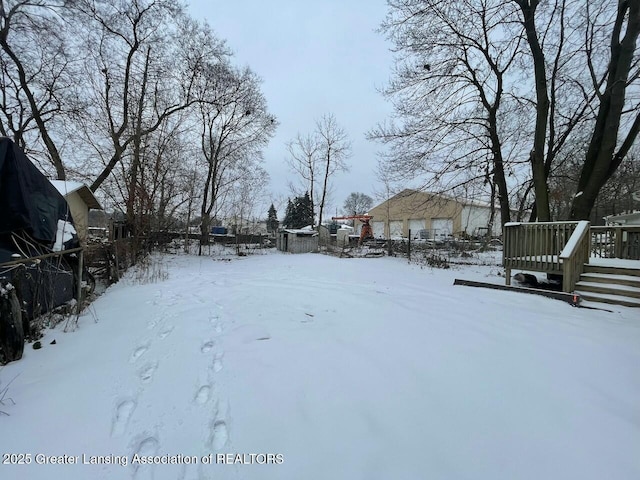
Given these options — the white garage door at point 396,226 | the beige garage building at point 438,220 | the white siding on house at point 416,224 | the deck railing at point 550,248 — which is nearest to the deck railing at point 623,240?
the deck railing at point 550,248

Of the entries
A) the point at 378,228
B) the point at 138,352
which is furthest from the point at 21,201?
the point at 378,228

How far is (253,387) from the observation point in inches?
90.0

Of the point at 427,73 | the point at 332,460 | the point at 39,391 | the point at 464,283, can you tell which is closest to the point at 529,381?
the point at 332,460

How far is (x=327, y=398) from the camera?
7.16 ft

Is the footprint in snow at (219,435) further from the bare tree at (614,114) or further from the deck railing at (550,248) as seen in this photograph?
the bare tree at (614,114)

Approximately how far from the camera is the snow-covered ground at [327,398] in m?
1.64

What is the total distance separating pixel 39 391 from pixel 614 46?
12775mm

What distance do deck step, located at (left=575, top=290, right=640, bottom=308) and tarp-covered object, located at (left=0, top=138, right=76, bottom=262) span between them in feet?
27.2

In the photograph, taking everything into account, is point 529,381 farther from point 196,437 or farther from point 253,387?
point 196,437

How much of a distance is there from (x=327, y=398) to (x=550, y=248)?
5904 millimetres

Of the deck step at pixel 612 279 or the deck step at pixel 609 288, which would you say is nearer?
the deck step at pixel 609 288

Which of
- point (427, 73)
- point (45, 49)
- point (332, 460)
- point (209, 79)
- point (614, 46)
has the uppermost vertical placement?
point (209, 79)

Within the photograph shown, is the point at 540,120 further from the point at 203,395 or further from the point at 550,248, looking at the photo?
the point at 203,395

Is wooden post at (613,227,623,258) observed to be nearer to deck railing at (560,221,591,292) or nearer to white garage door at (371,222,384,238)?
deck railing at (560,221,591,292)
